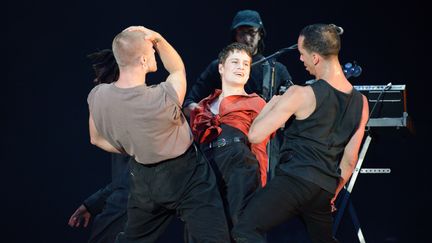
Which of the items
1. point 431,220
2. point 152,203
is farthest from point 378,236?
point 152,203

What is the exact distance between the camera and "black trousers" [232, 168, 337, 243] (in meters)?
3.24

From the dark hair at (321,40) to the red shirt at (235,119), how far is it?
539mm

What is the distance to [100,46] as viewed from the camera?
6129mm

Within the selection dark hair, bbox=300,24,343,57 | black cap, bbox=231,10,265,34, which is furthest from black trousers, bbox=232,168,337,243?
black cap, bbox=231,10,265,34

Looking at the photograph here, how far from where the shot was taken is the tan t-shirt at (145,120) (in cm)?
329

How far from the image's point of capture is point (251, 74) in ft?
15.0

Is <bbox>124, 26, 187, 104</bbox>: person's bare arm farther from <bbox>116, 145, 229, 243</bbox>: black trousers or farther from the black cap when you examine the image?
the black cap

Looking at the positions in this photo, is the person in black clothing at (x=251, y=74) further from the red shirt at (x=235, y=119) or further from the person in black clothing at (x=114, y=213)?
the person in black clothing at (x=114, y=213)

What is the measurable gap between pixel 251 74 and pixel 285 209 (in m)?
1.53

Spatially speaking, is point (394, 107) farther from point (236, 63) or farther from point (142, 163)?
point (142, 163)

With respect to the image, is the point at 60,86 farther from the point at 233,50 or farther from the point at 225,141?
the point at 225,141

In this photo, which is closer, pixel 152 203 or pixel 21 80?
pixel 152 203

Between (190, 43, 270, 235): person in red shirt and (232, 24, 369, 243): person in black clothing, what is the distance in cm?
24

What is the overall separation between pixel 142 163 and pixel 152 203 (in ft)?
0.70
